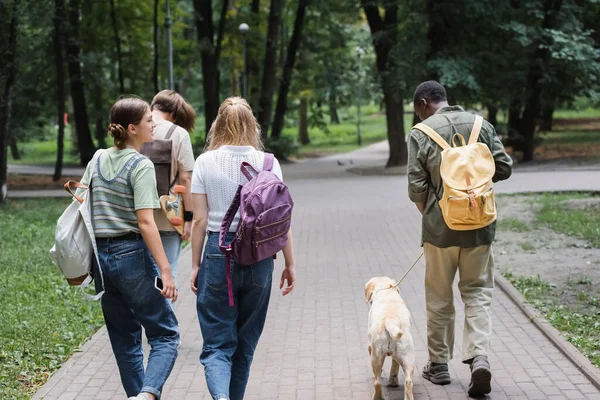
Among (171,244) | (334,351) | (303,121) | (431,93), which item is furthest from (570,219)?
(303,121)

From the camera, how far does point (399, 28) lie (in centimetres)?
2700

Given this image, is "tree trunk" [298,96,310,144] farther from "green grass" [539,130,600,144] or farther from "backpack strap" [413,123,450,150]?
"backpack strap" [413,123,450,150]

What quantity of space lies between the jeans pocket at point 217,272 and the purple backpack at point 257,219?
39 mm

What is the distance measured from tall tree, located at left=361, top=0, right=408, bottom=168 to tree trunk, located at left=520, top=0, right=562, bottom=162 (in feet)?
13.4

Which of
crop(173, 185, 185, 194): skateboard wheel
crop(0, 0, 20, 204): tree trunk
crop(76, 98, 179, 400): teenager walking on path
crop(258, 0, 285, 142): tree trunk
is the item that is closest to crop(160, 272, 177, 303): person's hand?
crop(76, 98, 179, 400): teenager walking on path

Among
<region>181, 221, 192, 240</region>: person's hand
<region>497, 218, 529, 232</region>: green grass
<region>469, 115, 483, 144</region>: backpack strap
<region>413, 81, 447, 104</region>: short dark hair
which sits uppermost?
<region>413, 81, 447, 104</region>: short dark hair

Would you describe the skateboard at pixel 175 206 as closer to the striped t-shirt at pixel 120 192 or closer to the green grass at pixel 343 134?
A: the striped t-shirt at pixel 120 192

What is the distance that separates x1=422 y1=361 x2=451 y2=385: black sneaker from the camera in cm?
563

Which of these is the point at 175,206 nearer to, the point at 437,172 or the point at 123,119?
the point at 123,119

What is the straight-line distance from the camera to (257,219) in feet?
13.9

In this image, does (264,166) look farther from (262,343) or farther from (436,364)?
(262,343)

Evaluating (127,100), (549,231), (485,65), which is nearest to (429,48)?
(485,65)

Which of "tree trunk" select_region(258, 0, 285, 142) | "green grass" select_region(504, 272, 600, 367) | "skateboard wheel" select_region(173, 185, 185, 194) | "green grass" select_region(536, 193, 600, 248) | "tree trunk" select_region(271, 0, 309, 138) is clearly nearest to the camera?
"skateboard wheel" select_region(173, 185, 185, 194)

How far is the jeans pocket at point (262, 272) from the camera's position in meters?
4.39
